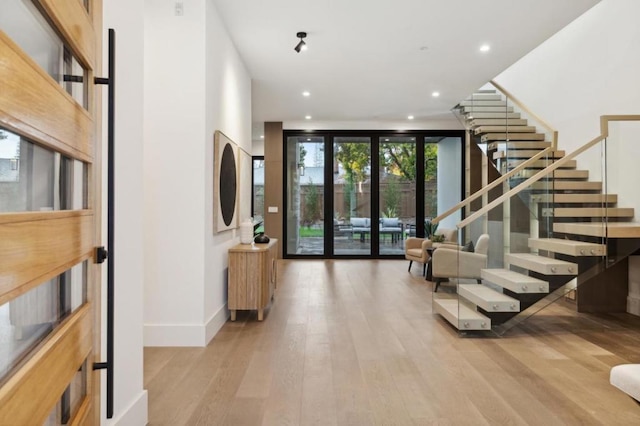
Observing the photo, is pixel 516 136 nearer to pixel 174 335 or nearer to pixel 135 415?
pixel 174 335

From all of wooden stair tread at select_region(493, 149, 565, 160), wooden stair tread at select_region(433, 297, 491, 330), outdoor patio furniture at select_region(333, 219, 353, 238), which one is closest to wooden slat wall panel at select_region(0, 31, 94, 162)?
wooden stair tread at select_region(433, 297, 491, 330)

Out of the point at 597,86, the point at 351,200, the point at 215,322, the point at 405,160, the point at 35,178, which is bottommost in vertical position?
the point at 215,322

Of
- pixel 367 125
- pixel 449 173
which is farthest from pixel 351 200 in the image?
pixel 449 173

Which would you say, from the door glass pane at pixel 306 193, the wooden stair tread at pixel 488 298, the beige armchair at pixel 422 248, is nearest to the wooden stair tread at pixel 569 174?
the wooden stair tread at pixel 488 298

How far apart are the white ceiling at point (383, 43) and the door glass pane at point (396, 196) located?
198 cm

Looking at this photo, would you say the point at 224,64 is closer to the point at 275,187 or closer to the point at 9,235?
the point at 9,235

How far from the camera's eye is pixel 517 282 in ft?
12.5

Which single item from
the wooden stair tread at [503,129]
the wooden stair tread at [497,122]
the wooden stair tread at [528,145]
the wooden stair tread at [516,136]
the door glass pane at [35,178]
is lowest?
the door glass pane at [35,178]

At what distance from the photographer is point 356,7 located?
395cm

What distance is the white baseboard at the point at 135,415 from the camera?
188cm

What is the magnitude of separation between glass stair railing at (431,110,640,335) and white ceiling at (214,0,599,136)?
145 cm

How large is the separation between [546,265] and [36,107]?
404cm

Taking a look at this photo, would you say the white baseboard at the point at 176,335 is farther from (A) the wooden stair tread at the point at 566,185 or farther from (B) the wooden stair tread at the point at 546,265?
(A) the wooden stair tread at the point at 566,185

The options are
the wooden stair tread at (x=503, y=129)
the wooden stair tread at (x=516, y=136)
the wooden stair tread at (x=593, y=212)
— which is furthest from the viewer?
the wooden stair tread at (x=503, y=129)
